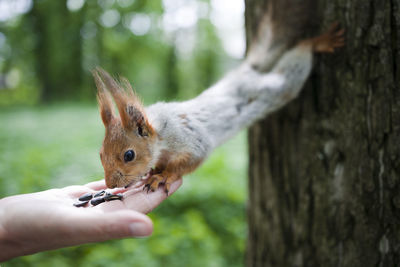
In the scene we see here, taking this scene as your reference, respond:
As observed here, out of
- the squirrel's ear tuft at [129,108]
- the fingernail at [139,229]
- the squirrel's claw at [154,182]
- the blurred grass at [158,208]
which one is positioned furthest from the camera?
the blurred grass at [158,208]

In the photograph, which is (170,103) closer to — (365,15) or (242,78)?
(242,78)

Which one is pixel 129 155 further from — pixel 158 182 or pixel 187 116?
pixel 187 116

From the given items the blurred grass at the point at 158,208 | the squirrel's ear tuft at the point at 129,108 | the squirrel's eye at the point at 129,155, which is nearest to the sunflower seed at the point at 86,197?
the squirrel's eye at the point at 129,155

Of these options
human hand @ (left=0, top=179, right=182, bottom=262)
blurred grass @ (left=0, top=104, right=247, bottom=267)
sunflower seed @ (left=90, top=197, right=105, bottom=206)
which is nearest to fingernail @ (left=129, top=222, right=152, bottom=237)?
human hand @ (left=0, top=179, right=182, bottom=262)

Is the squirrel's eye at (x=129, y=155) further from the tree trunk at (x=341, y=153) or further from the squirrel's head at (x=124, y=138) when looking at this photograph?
the tree trunk at (x=341, y=153)

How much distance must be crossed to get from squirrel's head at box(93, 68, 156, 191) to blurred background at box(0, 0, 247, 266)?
0.13 meters

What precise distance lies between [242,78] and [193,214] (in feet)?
5.94

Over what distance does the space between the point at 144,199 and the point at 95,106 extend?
738cm

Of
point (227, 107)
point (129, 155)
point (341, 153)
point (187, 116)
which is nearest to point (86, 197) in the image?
point (129, 155)

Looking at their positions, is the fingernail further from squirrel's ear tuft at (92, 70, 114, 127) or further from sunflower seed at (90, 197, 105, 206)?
squirrel's ear tuft at (92, 70, 114, 127)

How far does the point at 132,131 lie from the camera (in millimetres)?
1406

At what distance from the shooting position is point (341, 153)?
1561 millimetres

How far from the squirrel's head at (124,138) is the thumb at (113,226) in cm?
36

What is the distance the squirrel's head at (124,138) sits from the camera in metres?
1.32
